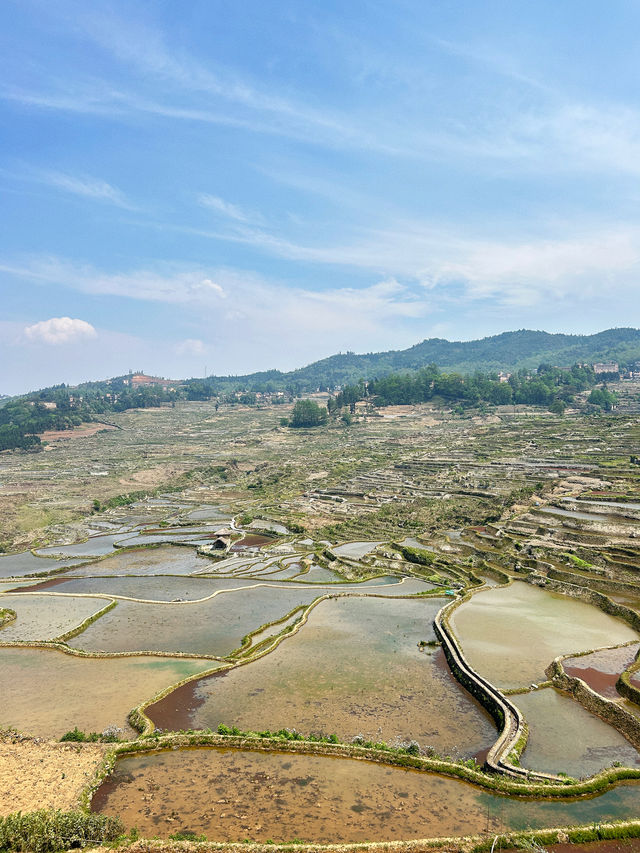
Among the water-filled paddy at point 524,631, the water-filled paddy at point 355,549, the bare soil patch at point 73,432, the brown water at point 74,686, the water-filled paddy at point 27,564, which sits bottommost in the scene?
the water-filled paddy at point 355,549

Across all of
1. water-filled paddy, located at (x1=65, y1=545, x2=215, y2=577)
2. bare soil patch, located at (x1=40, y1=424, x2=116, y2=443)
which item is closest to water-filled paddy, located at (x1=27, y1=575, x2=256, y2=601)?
water-filled paddy, located at (x1=65, y1=545, x2=215, y2=577)

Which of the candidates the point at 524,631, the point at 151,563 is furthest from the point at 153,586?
the point at 524,631

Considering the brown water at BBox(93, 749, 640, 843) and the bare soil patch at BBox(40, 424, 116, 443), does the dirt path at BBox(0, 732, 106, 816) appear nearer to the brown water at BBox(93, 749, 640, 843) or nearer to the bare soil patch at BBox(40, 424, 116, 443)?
the brown water at BBox(93, 749, 640, 843)

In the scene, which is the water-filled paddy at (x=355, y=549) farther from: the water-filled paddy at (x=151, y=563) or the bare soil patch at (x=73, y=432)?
the bare soil patch at (x=73, y=432)

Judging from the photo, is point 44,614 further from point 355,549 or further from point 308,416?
point 308,416

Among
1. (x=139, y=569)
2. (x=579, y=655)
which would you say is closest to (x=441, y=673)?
(x=579, y=655)

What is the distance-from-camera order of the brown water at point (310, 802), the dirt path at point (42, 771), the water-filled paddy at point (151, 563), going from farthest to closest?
the water-filled paddy at point (151, 563) < the dirt path at point (42, 771) < the brown water at point (310, 802)

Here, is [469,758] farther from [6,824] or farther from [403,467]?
[403,467]

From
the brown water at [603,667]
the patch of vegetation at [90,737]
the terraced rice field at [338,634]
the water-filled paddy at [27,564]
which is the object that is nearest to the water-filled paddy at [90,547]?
the terraced rice field at [338,634]
